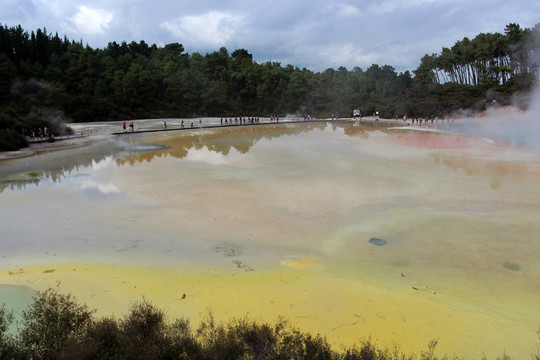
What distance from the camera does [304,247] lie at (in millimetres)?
7211

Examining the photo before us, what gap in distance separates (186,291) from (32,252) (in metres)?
3.53

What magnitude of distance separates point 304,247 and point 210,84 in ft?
167

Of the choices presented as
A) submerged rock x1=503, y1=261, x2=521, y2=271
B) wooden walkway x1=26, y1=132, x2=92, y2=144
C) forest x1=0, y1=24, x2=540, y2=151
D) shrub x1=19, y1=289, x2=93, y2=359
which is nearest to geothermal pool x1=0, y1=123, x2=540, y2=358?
submerged rock x1=503, y1=261, x2=521, y2=271

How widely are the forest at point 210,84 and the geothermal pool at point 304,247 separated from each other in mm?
15098

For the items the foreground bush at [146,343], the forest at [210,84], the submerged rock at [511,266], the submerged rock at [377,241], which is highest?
the forest at [210,84]

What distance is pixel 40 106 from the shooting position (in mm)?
32875

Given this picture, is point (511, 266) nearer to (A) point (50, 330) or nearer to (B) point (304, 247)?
(B) point (304, 247)

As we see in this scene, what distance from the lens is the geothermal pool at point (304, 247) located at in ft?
16.3

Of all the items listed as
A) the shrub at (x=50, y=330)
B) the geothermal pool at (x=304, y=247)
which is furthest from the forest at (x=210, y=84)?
the shrub at (x=50, y=330)

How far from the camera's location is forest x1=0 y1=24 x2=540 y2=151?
118ft

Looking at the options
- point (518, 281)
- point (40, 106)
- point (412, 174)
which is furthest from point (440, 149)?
point (40, 106)

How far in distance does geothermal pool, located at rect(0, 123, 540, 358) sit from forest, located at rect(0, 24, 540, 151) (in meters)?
15.1

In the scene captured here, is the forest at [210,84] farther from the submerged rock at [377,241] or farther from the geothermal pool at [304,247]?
the submerged rock at [377,241]

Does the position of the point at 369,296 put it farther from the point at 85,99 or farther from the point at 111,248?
the point at 85,99
